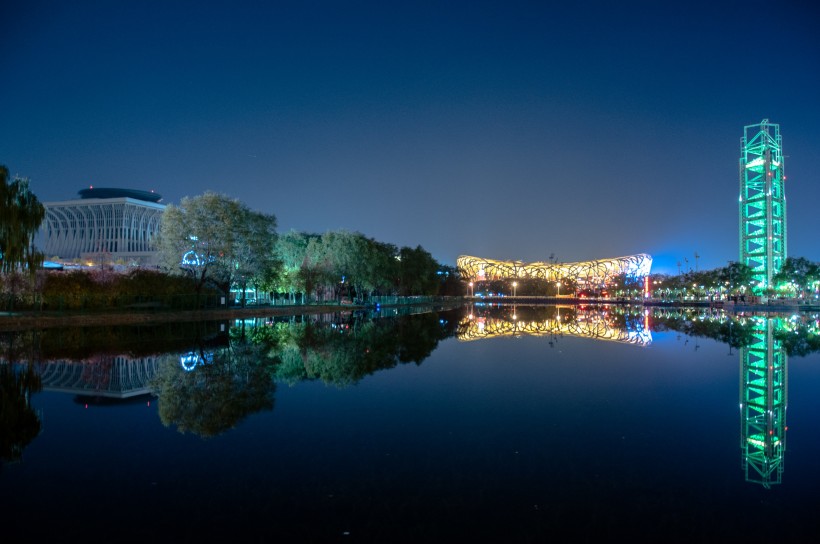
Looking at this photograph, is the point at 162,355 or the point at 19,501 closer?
the point at 19,501

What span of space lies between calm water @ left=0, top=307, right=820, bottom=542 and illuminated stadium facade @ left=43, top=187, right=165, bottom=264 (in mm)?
108494

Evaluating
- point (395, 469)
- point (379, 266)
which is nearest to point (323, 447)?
point (395, 469)

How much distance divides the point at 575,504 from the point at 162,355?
583 inches

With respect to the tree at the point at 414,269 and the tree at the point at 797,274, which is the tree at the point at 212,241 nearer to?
the tree at the point at 414,269

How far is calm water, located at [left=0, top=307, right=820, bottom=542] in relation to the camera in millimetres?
5133

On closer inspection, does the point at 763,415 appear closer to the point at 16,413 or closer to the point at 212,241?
the point at 16,413

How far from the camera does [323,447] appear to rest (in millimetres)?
7480

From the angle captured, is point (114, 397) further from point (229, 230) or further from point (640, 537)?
point (229, 230)

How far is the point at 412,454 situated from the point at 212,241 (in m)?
36.3

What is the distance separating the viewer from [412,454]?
7164 millimetres

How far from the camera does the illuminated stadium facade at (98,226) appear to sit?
366ft

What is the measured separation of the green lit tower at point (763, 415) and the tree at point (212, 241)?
3329 cm

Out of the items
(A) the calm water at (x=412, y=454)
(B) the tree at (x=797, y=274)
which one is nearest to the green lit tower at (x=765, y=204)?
(B) the tree at (x=797, y=274)

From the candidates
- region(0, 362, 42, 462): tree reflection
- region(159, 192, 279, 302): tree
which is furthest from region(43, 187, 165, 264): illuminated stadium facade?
region(0, 362, 42, 462): tree reflection
